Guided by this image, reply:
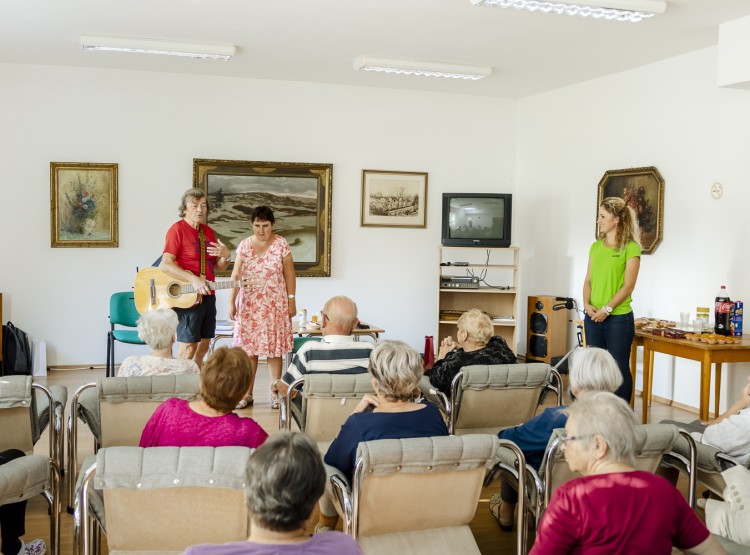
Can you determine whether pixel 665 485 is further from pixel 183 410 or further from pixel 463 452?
pixel 183 410

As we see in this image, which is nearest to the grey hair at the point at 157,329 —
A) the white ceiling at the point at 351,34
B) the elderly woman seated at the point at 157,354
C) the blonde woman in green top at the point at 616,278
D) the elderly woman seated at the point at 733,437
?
the elderly woman seated at the point at 157,354

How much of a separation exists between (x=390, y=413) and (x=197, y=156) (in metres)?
5.73

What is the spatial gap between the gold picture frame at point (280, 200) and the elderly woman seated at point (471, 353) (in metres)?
4.33

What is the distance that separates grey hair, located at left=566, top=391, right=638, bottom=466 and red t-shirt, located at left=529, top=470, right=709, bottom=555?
0.26 ft

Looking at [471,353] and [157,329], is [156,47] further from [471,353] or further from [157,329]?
[471,353]

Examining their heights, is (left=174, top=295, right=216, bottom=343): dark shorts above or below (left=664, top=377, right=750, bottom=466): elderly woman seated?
above

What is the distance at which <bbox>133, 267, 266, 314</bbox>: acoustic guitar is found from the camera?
538 centimetres

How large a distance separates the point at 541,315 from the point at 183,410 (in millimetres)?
5780

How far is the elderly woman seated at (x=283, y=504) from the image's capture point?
1.56 metres

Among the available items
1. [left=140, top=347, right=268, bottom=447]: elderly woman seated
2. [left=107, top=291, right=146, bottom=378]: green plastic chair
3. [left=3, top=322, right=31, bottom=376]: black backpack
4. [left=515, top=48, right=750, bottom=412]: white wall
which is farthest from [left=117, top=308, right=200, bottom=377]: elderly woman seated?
[left=515, top=48, right=750, bottom=412]: white wall

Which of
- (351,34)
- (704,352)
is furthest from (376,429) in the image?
(351,34)

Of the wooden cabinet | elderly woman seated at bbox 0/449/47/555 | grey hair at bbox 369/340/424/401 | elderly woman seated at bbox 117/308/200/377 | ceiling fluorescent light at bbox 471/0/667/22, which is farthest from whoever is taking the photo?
the wooden cabinet

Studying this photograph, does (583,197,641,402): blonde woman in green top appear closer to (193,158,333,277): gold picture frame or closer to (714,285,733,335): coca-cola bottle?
(714,285,733,335): coca-cola bottle

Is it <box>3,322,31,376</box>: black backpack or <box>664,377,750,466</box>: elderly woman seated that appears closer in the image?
<box>664,377,750,466</box>: elderly woman seated
